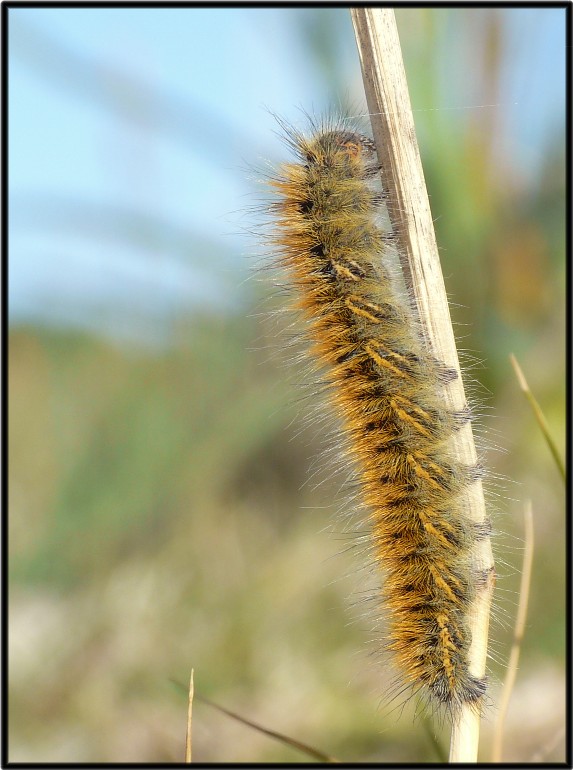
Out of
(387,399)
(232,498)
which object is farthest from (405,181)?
(232,498)

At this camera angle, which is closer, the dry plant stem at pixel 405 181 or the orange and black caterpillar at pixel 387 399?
the dry plant stem at pixel 405 181

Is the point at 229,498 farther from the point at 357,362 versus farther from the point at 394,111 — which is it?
the point at 394,111

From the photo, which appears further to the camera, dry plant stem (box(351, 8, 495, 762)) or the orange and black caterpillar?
the orange and black caterpillar

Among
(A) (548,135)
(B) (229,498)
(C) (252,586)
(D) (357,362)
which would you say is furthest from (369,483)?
(A) (548,135)

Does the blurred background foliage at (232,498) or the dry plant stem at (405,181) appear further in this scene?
the blurred background foliage at (232,498)
